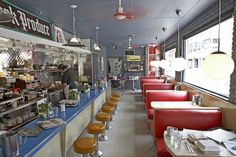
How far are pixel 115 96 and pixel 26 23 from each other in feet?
10.8

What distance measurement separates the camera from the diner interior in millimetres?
2182

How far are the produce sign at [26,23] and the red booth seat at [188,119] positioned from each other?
9.90 ft

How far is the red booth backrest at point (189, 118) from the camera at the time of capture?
306 centimetres

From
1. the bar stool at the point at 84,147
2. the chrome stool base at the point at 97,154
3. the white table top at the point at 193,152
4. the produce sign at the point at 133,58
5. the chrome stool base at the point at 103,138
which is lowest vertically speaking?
the chrome stool base at the point at 97,154

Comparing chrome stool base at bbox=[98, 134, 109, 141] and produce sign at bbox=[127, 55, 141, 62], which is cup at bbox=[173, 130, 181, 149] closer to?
chrome stool base at bbox=[98, 134, 109, 141]

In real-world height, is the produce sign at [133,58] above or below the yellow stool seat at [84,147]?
above

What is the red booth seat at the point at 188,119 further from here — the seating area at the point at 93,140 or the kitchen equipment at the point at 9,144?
the kitchen equipment at the point at 9,144

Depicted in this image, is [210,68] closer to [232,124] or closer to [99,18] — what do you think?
[232,124]

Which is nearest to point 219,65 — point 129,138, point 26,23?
point 129,138

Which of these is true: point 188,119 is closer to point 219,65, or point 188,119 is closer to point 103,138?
point 219,65

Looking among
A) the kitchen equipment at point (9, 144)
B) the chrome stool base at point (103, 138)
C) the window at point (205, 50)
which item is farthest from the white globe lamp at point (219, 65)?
the chrome stool base at point (103, 138)

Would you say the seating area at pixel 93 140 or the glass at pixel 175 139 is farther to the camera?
the seating area at pixel 93 140

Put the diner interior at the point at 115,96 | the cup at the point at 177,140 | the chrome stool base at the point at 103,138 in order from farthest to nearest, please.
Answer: the chrome stool base at the point at 103,138 → the diner interior at the point at 115,96 → the cup at the point at 177,140

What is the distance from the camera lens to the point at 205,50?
4797 mm
